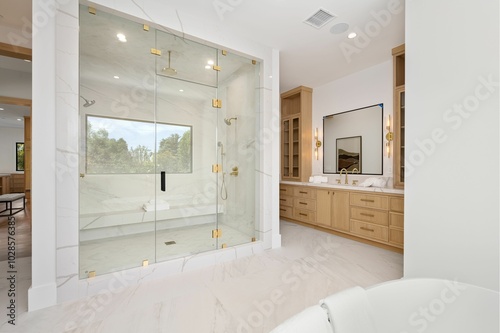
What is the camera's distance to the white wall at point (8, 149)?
8781 mm

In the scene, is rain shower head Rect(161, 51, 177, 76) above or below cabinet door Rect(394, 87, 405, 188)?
above

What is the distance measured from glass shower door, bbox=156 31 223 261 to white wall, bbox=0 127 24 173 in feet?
32.9

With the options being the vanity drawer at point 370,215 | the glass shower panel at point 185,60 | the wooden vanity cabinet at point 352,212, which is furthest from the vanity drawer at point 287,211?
the glass shower panel at point 185,60

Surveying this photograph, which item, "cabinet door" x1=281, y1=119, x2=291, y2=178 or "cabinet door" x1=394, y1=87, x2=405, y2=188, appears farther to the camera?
"cabinet door" x1=281, y1=119, x2=291, y2=178

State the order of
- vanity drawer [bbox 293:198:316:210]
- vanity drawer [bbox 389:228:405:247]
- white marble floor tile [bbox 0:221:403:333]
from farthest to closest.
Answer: vanity drawer [bbox 293:198:316:210] < vanity drawer [bbox 389:228:405:247] < white marble floor tile [bbox 0:221:403:333]

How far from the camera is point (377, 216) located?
3320 millimetres

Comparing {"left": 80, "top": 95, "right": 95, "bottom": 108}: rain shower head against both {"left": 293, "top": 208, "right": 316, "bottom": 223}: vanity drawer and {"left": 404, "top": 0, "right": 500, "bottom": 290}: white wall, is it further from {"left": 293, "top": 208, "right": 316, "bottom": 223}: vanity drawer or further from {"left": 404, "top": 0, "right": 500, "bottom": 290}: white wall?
{"left": 293, "top": 208, "right": 316, "bottom": 223}: vanity drawer

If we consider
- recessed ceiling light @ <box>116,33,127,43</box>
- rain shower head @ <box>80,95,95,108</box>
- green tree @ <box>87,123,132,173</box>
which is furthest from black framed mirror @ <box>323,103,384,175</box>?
rain shower head @ <box>80,95,95,108</box>

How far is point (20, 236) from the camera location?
3.72 m

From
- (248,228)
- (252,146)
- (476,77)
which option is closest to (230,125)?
(252,146)

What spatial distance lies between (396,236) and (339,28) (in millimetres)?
2805

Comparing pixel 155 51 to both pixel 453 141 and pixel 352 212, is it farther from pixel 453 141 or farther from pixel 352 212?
pixel 352 212

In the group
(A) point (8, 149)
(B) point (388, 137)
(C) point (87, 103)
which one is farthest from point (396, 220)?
(A) point (8, 149)

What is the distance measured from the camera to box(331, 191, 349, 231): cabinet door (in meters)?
3.71
